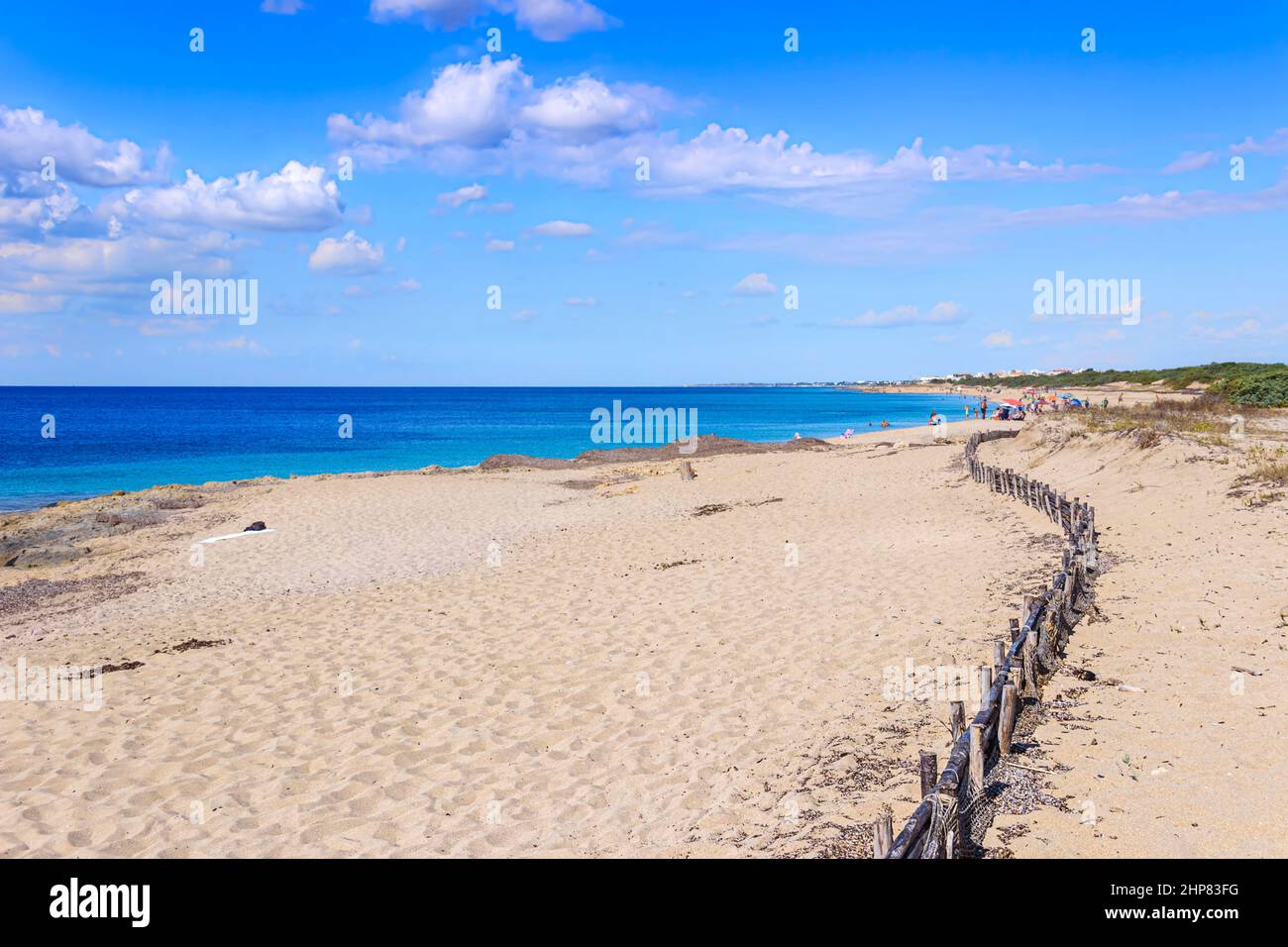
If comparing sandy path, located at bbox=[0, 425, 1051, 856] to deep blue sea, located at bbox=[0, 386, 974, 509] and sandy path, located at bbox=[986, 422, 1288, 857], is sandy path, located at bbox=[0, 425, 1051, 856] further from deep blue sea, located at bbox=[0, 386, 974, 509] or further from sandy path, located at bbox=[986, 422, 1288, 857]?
deep blue sea, located at bbox=[0, 386, 974, 509]

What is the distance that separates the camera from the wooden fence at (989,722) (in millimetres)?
5176

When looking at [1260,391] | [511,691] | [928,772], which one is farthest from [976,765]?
[1260,391]

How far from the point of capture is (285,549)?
21.6 m

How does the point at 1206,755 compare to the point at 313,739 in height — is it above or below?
above

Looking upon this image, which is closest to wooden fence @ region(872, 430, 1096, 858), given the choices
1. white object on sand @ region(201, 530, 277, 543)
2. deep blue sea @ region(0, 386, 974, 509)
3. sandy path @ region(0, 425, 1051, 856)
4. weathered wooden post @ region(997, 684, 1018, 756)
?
weathered wooden post @ region(997, 684, 1018, 756)

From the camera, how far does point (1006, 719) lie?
698 centimetres

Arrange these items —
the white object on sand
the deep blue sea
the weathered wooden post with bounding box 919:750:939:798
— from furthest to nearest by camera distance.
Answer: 1. the deep blue sea
2. the white object on sand
3. the weathered wooden post with bounding box 919:750:939:798

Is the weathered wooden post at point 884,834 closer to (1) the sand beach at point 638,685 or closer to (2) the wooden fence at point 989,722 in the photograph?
(2) the wooden fence at point 989,722

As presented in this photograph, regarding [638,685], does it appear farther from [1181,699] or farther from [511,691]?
[1181,699]

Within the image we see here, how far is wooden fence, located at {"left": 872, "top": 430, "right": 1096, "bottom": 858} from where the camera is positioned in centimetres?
518

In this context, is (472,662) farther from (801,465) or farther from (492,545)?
(801,465)
